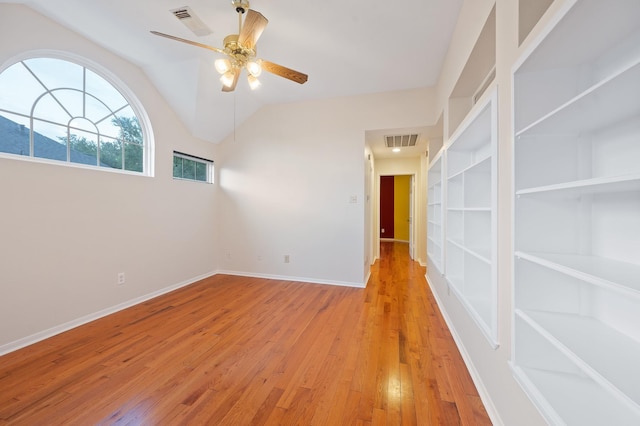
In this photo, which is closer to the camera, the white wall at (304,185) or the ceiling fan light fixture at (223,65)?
the ceiling fan light fixture at (223,65)

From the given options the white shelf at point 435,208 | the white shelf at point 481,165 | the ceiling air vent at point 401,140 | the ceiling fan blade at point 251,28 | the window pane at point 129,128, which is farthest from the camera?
the ceiling air vent at point 401,140

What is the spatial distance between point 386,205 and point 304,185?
5828 mm

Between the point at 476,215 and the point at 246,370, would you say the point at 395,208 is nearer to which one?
the point at 476,215

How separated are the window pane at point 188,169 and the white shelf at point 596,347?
4.18m

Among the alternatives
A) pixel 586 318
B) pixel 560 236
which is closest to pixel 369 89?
pixel 560 236

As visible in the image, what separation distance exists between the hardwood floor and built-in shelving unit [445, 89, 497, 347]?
513 mm

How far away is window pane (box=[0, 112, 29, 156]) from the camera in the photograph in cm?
201

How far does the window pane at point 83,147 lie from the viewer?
246cm

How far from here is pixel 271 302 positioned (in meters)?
3.11

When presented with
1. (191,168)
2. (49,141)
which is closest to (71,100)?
(49,141)

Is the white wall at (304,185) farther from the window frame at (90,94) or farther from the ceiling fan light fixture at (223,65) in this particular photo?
the ceiling fan light fixture at (223,65)

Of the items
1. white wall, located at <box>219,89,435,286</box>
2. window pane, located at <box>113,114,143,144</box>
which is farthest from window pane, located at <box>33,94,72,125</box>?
white wall, located at <box>219,89,435,286</box>

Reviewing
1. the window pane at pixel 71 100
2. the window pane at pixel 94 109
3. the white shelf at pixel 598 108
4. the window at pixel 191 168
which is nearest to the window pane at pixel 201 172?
the window at pixel 191 168

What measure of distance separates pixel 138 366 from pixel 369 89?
13.1ft
